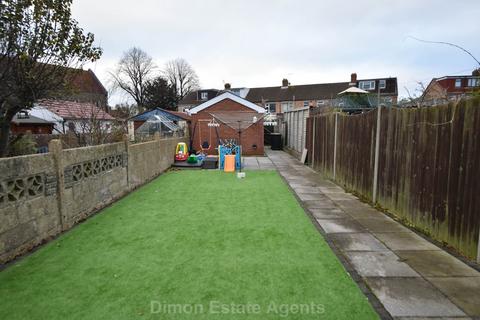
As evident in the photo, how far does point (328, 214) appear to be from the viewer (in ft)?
18.4

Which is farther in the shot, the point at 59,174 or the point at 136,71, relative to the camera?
the point at 136,71

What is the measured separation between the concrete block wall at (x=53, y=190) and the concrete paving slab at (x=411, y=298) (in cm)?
453

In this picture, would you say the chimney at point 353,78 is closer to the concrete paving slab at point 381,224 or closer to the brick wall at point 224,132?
the brick wall at point 224,132

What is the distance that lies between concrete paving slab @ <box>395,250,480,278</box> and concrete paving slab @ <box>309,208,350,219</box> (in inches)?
66.3

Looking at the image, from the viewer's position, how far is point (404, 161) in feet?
16.5

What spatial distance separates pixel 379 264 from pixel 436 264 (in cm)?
69

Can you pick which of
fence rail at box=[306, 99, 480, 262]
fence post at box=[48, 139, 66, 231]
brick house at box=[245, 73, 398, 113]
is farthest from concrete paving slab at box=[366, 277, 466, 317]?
brick house at box=[245, 73, 398, 113]

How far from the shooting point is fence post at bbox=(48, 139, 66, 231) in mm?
4484

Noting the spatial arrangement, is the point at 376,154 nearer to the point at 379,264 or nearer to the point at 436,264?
the point at 436,264

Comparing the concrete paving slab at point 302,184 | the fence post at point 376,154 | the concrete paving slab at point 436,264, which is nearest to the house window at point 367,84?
the concrete paving slab at point 302,184

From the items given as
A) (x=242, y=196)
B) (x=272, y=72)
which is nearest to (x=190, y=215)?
(x=242, y=196)

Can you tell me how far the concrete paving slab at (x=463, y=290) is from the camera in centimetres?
256

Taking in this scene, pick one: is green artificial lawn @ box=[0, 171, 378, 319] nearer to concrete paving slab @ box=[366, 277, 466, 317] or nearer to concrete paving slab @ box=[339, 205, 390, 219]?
concrete paving slab @ box=[366, 277, 466, 317]

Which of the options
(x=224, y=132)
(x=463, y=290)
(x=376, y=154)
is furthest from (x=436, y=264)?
(x=224, y=132)
